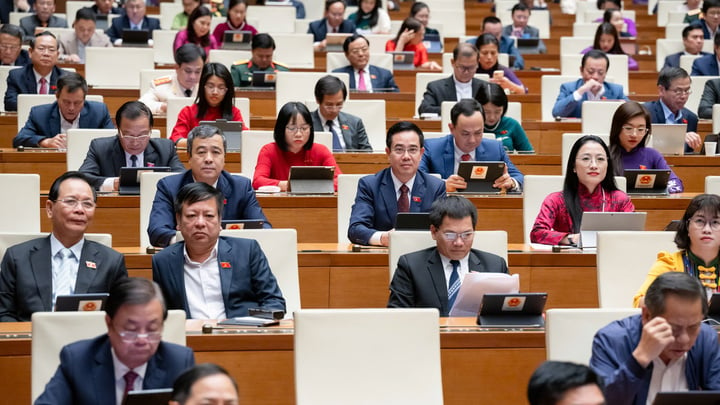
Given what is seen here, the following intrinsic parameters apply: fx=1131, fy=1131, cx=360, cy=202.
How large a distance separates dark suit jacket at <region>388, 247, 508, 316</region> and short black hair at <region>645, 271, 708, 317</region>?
3.58 feet

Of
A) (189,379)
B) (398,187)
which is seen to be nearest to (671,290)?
(189,379)

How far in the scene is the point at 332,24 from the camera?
975 cm

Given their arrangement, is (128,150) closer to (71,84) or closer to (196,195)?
(71,84)

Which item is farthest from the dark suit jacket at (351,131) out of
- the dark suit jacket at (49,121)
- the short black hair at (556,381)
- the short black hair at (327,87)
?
the short black hair at (556,381)

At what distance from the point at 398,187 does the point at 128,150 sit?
1424 millimetres

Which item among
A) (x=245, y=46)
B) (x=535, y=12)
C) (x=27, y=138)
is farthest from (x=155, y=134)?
(x=535, y=12)

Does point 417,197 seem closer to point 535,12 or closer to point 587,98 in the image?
point 587,98

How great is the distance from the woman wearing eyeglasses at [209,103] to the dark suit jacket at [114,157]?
0.71m

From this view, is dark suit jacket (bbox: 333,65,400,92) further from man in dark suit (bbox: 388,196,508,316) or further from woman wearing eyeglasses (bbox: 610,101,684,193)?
man in dark suit (bbox: 388,196,508,316)

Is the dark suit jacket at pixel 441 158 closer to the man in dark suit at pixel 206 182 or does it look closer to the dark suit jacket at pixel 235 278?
the man in dark suit at pixel 206 182

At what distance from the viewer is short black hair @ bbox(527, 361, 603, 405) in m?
2.47

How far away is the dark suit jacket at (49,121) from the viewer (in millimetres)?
6414

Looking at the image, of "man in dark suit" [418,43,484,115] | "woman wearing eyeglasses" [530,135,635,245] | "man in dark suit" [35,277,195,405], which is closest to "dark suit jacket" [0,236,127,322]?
"man in dark suit" [35,277,195,405]

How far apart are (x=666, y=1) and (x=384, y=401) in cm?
916
